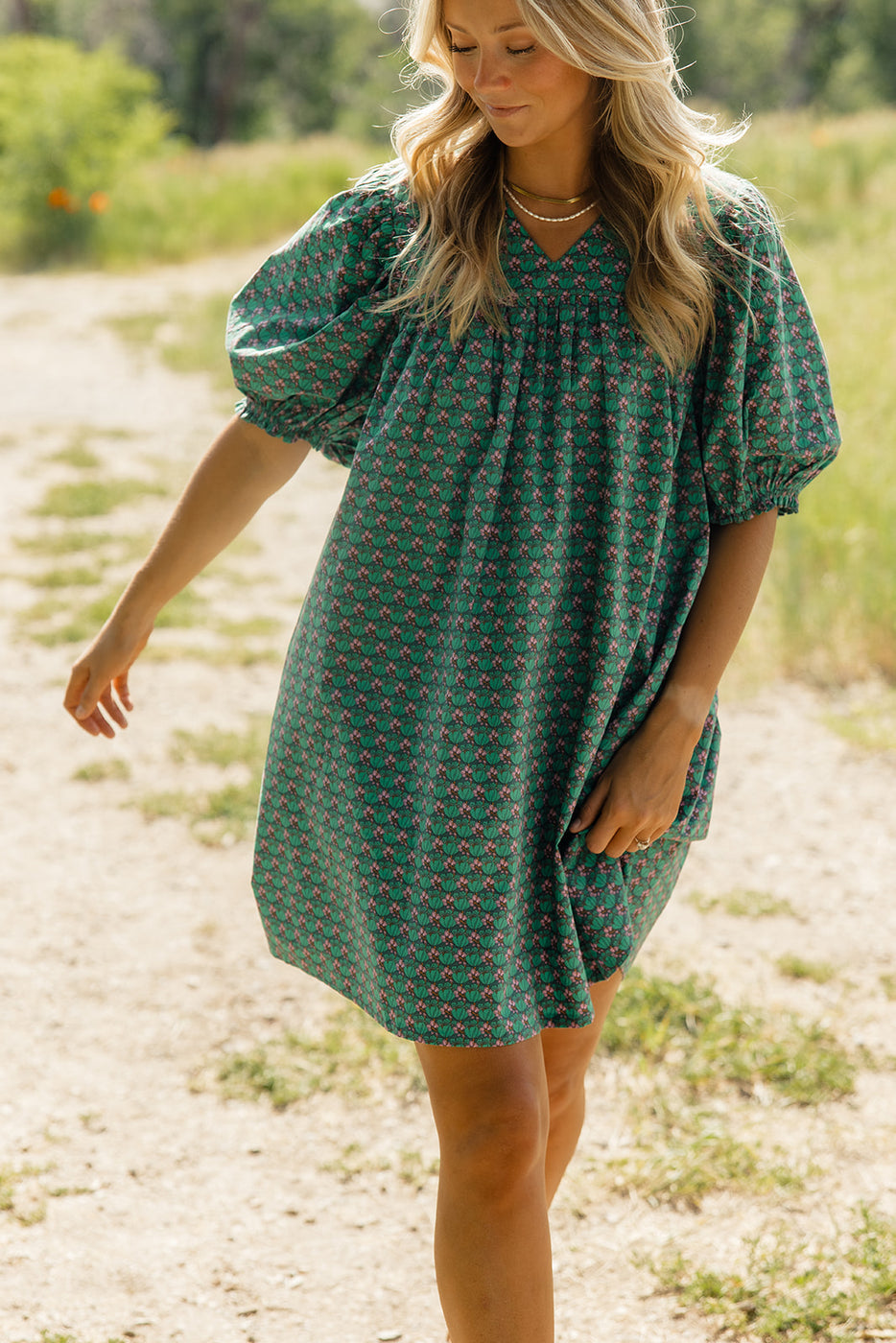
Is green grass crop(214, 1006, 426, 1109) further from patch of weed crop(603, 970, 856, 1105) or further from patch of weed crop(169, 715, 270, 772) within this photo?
patch of weed crop(169, 715, 270, 772)

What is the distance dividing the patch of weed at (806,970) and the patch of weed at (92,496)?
14.2 feet

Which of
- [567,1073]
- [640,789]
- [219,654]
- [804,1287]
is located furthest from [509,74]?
[219,654]

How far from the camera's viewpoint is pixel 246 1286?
2.20 metres

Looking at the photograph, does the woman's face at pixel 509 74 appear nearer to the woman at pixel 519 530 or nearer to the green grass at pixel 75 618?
the woman at pixel 519 530

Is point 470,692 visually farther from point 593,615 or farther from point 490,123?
point 490,123

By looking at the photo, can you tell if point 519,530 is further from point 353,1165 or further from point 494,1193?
point 353,1165

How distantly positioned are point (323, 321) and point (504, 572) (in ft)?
1.31

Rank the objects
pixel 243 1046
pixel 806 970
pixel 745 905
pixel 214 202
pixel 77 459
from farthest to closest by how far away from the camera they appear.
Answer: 1. pixel 214 202
2. pixel 77 459
3. pixel 745 905
4. pixel 806 970
5. pixel 243 1046

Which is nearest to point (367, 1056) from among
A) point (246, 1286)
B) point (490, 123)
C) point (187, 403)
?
point (246, 1286)

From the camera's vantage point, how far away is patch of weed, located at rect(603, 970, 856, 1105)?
266 centimetres

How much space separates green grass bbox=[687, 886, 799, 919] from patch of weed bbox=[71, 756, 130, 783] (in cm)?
167

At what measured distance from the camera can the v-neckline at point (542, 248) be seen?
1593mm

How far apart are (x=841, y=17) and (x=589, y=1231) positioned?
37985 mm

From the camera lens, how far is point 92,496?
6680mm
